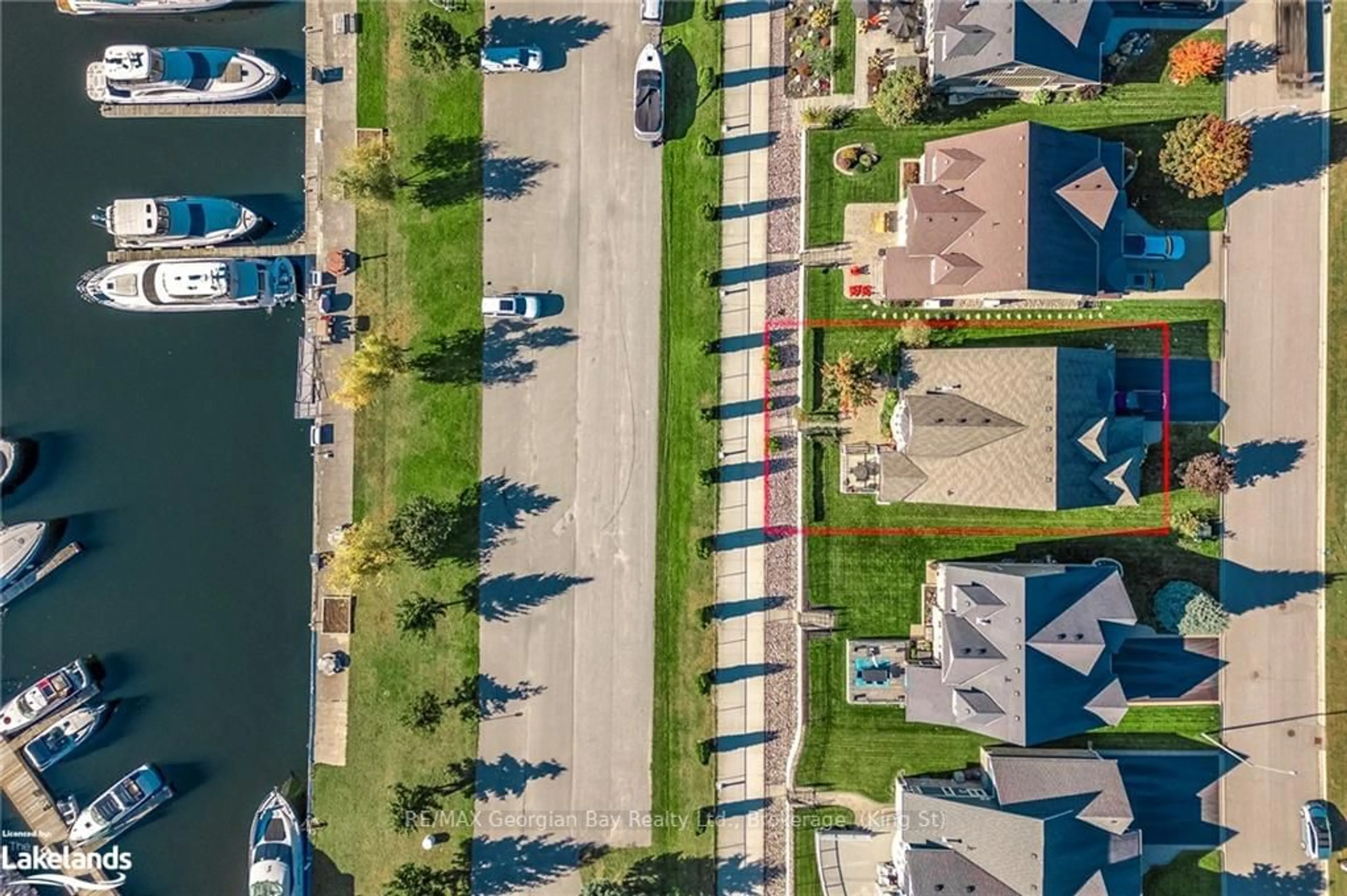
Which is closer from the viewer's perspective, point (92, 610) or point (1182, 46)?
point (1182, 46)

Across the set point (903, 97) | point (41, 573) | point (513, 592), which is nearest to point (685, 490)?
point (513, 592)

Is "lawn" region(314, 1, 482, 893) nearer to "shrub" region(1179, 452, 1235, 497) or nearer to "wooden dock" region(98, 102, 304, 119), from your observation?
"wooden dock" region(98, 102, 304, 119)

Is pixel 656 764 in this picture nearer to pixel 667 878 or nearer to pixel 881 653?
pixel 667 878

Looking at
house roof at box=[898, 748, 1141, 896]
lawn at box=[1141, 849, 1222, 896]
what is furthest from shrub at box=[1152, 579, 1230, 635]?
lawn at box=[1141, 849, 1222, 896]

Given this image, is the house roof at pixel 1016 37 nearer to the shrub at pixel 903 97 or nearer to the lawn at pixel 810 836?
the shrub at pixel 903 97

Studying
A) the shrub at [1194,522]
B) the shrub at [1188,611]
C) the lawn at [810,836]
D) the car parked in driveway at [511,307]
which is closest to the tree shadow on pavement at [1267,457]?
the shrub at [1194,522]

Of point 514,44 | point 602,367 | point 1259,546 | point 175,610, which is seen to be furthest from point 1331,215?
point 175,610
